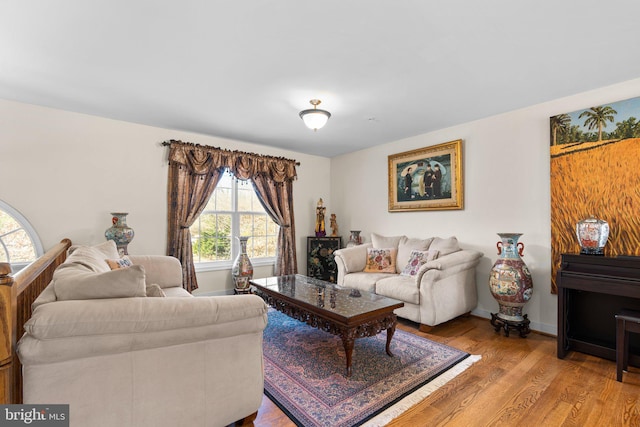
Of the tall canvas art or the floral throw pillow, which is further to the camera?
the floral throw pillow

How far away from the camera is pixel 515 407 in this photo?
6.13ft

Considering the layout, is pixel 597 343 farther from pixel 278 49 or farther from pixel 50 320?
pixel 50 320

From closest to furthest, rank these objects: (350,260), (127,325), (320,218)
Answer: (127,325) < (350,260) < (320,218)

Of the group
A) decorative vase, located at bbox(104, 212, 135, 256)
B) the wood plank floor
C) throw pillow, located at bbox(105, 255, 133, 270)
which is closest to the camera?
the wood plank floor

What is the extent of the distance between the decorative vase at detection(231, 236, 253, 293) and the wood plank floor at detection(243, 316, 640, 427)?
8.41 feet

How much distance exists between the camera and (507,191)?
3451mm

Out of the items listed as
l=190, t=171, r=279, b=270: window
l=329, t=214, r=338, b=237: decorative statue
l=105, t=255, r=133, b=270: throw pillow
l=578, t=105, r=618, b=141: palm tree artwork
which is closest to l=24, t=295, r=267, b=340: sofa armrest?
l=105, t=255, r=133, b=270: throw pillow

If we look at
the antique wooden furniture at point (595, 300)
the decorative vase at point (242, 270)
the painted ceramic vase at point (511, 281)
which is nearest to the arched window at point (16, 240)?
the decorative vase at point (242, 270)

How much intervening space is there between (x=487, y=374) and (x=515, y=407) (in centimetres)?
40

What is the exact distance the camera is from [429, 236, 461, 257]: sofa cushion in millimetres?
3574

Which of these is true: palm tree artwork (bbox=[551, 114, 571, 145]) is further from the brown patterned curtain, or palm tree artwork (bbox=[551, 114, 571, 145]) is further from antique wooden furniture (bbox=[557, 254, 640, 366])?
the brown patterned curtain

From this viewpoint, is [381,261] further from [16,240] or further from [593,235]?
[16,240]

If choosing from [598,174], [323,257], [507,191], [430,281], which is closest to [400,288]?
[430,281]

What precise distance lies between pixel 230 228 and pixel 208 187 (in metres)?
0.78
